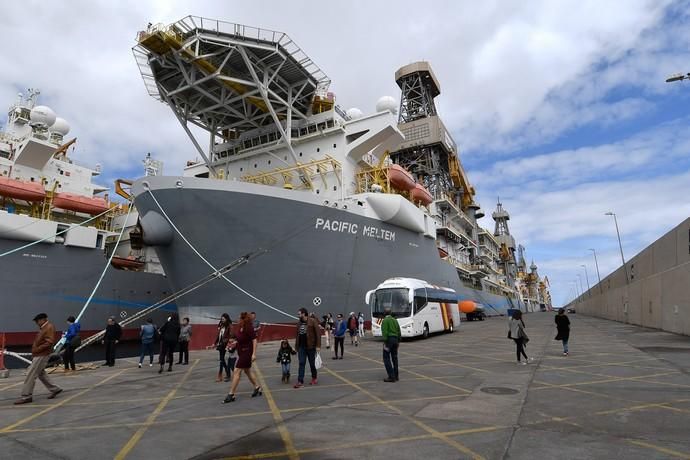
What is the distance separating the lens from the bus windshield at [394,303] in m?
17.7

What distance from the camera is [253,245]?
1730 cm

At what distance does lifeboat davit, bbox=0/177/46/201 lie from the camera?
21.0 m

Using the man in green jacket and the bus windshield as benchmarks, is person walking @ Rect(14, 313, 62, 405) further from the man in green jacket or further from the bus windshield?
the bus windshield

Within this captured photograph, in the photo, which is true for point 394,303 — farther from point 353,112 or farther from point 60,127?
point 60,127

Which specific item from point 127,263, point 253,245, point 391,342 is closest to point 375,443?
point 391,342

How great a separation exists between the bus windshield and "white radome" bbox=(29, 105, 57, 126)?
26.9m

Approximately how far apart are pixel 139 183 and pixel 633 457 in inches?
721

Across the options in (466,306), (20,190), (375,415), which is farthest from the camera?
(466,306)

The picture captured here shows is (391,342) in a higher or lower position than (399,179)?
lower

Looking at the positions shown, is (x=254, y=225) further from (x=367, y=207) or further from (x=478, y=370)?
(x=478, y=370)

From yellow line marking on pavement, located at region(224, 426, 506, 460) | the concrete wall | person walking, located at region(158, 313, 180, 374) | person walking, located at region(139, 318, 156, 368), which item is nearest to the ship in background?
person walking, located at region(139, 318, 156, 368)

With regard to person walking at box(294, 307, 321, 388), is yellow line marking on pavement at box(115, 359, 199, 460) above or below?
below

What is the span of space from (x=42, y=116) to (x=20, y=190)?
381 inches

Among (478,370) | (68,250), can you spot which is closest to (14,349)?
(68,250)
